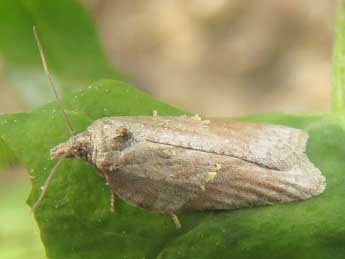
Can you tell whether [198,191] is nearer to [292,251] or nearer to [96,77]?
[292,251]

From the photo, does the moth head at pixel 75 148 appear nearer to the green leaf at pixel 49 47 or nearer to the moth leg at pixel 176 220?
the moth leg at pixel 176 220

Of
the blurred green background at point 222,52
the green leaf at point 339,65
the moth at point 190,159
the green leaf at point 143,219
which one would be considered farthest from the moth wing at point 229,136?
the blurred green background at point 222,52

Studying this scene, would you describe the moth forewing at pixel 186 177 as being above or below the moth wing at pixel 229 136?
below

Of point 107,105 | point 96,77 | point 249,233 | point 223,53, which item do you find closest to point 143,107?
point 107,105

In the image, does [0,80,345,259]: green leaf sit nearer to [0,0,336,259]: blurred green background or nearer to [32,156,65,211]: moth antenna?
[32,156,65,211]: moth antenna

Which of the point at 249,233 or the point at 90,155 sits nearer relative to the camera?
the point at 249,233

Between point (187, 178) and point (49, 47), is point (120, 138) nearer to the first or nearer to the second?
point (187, 178)

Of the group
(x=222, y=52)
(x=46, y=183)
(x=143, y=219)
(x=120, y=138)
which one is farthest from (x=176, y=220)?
(x=222, y=52)
